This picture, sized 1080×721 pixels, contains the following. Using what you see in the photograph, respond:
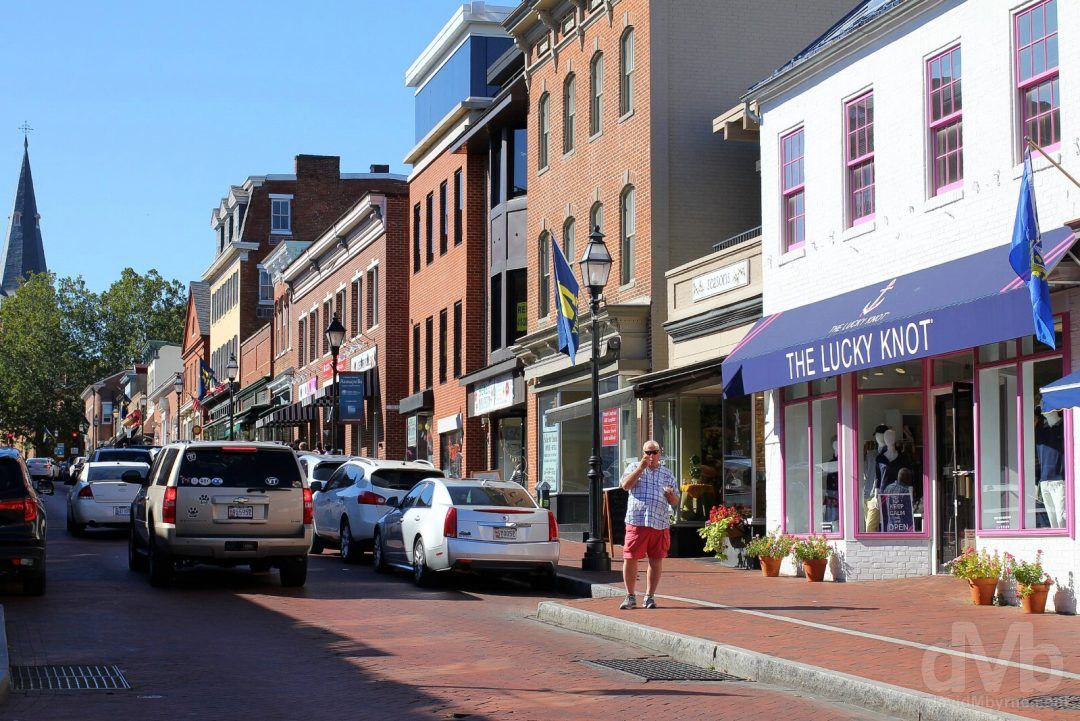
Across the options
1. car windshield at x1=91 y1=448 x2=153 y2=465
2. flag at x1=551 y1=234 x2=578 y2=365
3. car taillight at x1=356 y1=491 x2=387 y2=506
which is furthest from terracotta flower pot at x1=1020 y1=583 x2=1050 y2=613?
car windshield at x1=91 y1=448 x2=153 y2=465

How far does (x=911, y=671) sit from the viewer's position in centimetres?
1083

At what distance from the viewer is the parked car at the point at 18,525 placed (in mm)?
16156

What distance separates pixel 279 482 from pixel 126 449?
14.3m

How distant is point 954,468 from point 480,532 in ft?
19.5

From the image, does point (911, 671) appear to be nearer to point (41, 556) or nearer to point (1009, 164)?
point (1009, 164)

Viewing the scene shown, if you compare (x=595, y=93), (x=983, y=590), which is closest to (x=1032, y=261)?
(x=983, y=590)

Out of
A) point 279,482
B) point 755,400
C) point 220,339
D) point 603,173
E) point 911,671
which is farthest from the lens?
point 220,339

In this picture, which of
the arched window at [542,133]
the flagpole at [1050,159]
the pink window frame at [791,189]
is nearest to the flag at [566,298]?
the pink window frame at [791,189]

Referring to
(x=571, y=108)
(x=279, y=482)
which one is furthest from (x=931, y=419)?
(x=571, y=108)

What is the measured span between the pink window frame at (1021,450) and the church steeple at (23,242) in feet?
593

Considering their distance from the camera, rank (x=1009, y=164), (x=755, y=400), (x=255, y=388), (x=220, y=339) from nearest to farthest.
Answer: (x=1009, y=164), (x=755, y=400), (x=255, y=388), (x=220, y=339)

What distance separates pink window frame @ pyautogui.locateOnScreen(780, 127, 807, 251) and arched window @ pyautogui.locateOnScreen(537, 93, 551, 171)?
1131 cm

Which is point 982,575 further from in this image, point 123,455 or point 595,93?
point 123,455

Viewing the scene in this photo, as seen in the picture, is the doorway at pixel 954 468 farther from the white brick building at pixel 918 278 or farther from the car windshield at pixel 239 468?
the car windshield at pixel 239 468
